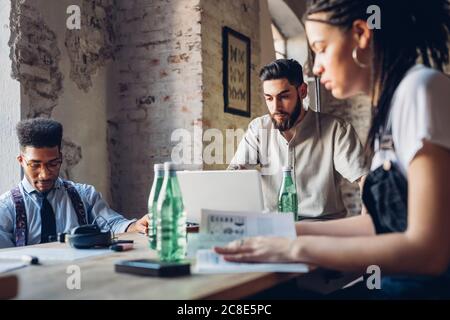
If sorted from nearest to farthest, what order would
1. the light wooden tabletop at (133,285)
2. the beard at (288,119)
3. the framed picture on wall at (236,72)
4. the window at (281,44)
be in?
the light wooden tabletop at (133,285) < the beard at (288,119) < the framed picture on wall at (236,72) < the window at (281,44)

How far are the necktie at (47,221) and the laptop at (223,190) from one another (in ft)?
2.30

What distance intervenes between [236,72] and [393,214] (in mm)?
3031

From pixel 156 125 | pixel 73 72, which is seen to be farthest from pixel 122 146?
pixel 73 72

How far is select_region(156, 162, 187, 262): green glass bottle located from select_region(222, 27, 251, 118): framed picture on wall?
8.29 ft

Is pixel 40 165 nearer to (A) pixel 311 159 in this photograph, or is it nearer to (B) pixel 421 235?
(A) pixel 311 159

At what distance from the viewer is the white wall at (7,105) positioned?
279 cm

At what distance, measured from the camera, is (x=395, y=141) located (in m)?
1.15

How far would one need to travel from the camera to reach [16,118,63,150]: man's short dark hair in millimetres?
2350

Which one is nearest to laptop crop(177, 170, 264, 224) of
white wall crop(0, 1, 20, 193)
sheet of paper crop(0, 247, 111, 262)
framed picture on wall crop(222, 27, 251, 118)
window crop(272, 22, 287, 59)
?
sheet of paper crop(0, 247, 111, 262)

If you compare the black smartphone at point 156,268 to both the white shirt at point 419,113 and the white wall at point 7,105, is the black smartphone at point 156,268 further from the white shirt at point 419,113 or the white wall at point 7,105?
the white wall at point 7,105

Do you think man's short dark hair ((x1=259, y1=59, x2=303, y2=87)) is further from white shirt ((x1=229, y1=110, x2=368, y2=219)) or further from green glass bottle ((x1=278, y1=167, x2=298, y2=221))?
green glass bottle ((x1=278, y1=167, x2=298, y2=221))

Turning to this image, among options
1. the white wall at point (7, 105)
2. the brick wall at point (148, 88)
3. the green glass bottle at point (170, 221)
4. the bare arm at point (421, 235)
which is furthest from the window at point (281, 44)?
the bare arm at point (421, 235)
